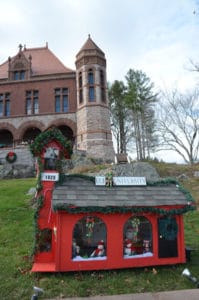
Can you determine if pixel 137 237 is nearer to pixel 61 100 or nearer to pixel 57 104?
pixel 61 100

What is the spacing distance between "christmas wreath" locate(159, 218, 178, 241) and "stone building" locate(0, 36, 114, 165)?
19.6 metres

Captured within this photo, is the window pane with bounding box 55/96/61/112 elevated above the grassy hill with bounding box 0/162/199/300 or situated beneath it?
elevated above

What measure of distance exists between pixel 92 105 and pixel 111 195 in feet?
72.3

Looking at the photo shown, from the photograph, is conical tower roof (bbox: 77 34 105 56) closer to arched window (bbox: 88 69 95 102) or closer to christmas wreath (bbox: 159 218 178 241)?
arched window (bbox: 88 69 95 102)

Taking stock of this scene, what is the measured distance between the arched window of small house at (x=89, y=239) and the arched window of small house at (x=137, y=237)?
2.05ft

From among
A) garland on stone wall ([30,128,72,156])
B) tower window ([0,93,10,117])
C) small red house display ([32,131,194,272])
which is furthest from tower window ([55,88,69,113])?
small red house display ([32,131,194,272])

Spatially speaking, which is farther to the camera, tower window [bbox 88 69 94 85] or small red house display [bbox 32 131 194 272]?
tower window [bbox 88 69 94 85]

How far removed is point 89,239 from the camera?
7086mm

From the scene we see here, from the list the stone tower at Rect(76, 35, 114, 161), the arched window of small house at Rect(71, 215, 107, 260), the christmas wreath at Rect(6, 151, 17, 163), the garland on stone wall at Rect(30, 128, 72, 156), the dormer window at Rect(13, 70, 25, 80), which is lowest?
the arched window of small house at Rect(71, 215, 107, 260)

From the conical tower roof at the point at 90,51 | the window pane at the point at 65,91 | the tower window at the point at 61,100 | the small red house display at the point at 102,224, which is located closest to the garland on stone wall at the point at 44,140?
the small red house display at the point at 102,224

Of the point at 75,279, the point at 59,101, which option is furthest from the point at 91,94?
the point at 75,279

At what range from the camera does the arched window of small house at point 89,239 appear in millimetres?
6738

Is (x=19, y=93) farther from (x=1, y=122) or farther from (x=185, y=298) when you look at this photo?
(x=185, y=298)

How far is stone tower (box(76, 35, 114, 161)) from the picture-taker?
27.4 m
